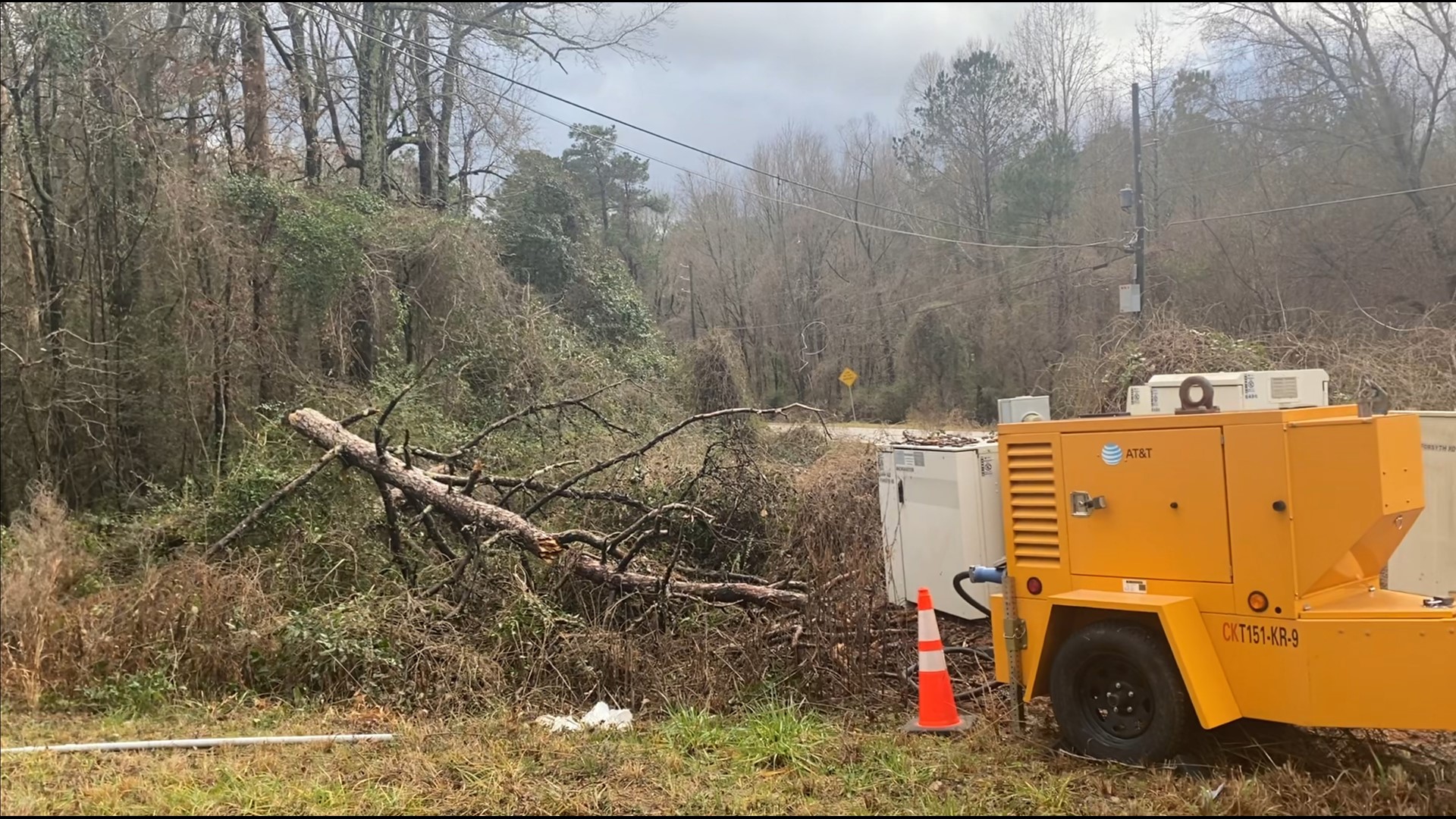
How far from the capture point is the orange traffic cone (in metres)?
4.73

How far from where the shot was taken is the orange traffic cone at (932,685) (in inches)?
186

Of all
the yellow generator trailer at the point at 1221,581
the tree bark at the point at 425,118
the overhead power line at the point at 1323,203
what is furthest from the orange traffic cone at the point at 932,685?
the overhead power line at the point at 1323,203

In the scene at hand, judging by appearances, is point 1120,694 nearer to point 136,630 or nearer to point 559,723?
point 559,723

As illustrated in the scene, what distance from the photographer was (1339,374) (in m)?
10.5

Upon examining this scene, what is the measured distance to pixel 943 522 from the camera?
6727 mm

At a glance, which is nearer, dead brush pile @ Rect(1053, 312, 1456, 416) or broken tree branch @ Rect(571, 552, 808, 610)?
broken tree branch @ Rect(571, 552, 808, 610)

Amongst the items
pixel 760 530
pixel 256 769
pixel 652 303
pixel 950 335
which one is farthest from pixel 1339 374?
pixel 652 303

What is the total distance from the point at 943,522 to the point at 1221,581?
9.54 feet

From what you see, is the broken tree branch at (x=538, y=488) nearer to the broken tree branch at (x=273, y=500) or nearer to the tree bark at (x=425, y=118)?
the broken tree branch at (x=273, y=500)

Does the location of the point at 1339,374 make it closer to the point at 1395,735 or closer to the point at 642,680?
the point at 1395,735

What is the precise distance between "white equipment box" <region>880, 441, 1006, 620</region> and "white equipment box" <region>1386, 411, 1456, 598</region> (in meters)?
2.46

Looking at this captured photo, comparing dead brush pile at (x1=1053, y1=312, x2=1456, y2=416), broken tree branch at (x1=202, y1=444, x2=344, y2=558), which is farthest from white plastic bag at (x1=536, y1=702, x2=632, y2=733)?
dead brush pile at (x1=1053, y1=312, x2=1456, y2=416)

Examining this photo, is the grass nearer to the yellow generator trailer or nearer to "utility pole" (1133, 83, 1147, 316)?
the yellow generator trailer

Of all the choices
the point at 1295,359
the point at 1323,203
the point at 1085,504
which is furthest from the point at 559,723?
the point at 1323,203
